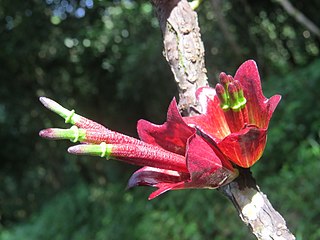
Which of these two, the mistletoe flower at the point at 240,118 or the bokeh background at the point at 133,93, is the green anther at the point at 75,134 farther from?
the bokeh background at the point at 133,93

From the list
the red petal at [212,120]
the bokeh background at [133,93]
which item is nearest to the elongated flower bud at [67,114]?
the red petal at [212,120]

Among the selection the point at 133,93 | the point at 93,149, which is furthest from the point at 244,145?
the point at 133,93

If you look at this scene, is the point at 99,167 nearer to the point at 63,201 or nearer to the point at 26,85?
the point at 63,201

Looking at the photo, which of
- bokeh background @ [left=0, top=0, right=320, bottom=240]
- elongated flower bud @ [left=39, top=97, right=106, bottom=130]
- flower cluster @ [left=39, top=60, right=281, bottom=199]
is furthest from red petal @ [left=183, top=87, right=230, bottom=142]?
bokeh background @ [left=0, top=0, right=320, bottom=240]

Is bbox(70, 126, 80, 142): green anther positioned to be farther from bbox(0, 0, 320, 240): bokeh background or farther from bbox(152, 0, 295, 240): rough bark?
bbox(0, 0, 320, 240): bokeh background

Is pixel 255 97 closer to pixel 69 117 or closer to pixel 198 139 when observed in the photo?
pixel 198 139

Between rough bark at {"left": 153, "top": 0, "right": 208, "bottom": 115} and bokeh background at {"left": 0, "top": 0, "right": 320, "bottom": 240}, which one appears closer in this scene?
rough bark at {"left": 153, "top": 0, "right": 208, "bottom": 115}

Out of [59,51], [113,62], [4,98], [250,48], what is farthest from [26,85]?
[250,48]
